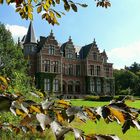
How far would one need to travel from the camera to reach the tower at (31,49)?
46188 millimetres

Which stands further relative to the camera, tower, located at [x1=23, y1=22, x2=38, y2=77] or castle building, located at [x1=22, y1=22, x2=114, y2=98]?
castle building, located at [x1=22, y1=22, x2=114, y2=98]

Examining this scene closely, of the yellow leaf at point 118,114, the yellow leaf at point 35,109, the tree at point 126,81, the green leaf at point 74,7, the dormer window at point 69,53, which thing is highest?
the dormer window at point 69,53

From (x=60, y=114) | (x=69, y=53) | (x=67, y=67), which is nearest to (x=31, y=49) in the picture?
(x=69, y=53)

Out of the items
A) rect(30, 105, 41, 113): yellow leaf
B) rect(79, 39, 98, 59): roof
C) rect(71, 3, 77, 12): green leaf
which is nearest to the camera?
rect(30, 105, 41, 113): yellow leaf

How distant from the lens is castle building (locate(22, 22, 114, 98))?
152ft

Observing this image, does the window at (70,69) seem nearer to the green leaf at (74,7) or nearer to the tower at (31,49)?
the tower at (31,49)

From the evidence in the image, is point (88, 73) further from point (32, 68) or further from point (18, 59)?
point (18, 59)

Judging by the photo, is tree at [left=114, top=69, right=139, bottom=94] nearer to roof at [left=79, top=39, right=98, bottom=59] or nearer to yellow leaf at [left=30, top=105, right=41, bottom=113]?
roof at [left=79, top=39, right=98, bottom=59]

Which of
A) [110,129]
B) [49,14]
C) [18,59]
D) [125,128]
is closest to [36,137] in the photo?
[110,129]

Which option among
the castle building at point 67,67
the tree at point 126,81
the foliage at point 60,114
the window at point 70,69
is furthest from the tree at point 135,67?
the foliage at point 60,114

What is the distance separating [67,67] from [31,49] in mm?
6753

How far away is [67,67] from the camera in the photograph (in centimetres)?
5000

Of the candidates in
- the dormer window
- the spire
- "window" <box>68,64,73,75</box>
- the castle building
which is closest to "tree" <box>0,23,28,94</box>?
the castle building

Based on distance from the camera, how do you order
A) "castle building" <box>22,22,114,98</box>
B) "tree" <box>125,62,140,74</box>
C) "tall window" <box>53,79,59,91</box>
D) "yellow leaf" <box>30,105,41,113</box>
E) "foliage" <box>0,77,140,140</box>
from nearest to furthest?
1. "foliage" <box>0,77,140,140</box>
2. "yellow leaf" <box>30,105,41,113</box>
3. "castle building" <box>22,22,114,98</box>
4. "tall window" <box>53,79,59,91</box>
5. "tree" <box>125,62,140,74</box>
